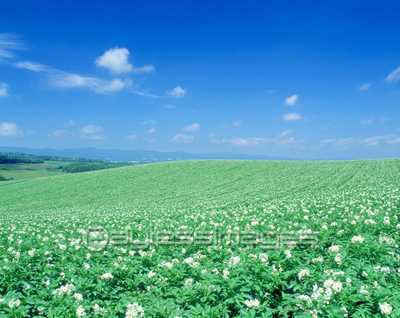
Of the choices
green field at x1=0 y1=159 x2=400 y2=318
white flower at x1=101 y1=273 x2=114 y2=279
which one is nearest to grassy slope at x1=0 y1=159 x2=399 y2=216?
green field at x1=0 y1=159 x2=400 y2=318

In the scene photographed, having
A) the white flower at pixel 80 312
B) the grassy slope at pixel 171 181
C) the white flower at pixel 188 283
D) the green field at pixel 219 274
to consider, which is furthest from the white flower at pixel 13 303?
the grassy slope at pixel 171 181

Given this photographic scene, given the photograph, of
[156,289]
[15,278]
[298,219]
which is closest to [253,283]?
[156,289]

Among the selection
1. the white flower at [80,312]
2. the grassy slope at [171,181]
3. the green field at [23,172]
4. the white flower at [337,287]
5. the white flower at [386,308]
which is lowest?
the green field at [23,172]

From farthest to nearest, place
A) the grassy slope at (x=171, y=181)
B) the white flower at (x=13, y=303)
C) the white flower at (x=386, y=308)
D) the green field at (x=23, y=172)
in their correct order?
the green field at (x=23, y=172) → the grassy slope at (x=171, y=181) → the white flower at (x=13, y=303) → the white flower at (x=386, y=308)

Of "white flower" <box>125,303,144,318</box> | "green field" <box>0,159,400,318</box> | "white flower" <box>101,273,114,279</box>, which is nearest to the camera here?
"white flower" <box>125,303,144,318</box>

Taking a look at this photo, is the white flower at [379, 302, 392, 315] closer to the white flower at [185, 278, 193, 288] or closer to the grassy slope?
the white flower at [185, 278, 193, 288]

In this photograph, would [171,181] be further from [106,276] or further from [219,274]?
[219,274]

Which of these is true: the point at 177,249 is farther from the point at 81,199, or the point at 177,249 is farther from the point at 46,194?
the point at 46,194

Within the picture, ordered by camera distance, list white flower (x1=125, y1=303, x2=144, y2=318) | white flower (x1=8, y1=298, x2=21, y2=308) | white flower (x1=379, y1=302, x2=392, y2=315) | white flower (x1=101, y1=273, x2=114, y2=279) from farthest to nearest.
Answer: white flower (x1=101, y1=273, x2=114, y2=279), white flower (x1=8, y1=298, x2=21, y2=308), white flower (x1=125, y1=303, x2=144, y2=318), white flower (x1=379, y1=302, x2=392, y2=315)

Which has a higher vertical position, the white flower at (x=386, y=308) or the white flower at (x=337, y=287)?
the white flower at (x=337, y=287)

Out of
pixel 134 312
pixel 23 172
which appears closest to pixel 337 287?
pixel 134 312

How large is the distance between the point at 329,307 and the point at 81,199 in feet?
123

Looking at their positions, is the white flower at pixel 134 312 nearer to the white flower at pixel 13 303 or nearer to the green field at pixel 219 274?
the green field at pixel 219 274

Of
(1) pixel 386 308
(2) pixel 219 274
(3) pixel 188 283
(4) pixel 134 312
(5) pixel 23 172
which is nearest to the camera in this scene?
(1) pixel 386 308
